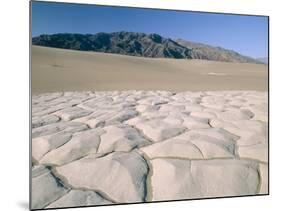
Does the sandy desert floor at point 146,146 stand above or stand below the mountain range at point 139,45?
below

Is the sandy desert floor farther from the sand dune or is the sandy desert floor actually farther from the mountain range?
the mountain range

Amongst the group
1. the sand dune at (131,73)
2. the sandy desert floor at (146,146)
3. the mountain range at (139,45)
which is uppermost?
the mountain range at (139,45)

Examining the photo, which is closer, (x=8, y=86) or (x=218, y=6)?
(x=8, y=86)

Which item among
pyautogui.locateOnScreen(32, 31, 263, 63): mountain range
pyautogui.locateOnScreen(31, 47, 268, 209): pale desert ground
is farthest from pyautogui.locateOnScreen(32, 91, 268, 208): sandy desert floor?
pyautogui.locateOnScreen(32, 31, 263, 63): mountain range

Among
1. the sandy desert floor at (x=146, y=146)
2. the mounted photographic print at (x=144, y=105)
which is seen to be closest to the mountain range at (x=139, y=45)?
the mounted photographic print at (x=144, y=105)

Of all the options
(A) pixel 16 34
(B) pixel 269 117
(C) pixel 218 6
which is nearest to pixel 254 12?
(C) pixel 218 6

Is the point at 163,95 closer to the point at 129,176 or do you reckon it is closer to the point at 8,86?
the point at 129,176

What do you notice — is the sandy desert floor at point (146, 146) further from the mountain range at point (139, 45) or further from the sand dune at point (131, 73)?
the mountain range at point (139, 45)
